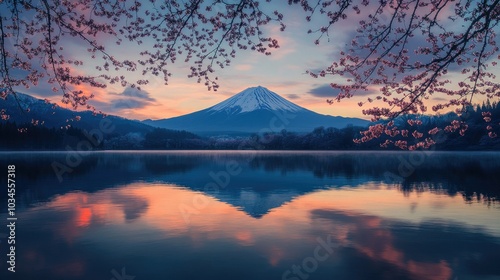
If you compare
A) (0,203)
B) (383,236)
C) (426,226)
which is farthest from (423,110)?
(0,203)

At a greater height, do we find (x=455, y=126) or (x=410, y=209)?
(x=455, y=126)

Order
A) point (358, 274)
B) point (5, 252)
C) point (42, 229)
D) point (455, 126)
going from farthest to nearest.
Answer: point (42, 229)
point (455, 126)
point (5, 252)
point (358, 274)

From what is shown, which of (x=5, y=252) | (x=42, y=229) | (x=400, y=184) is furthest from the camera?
(x=400, y=184)

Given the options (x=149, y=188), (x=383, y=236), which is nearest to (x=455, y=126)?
(x=383, y=236)

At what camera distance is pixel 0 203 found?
60.4 ft

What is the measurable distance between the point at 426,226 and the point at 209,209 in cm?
877

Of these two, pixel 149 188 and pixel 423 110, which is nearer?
pixel 423 110

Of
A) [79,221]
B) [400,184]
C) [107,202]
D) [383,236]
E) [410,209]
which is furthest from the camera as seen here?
[400,184]

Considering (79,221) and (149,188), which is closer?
(79,221)

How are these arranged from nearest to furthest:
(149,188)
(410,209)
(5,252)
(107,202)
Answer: (5,252), (410,209), (107,202), (149,188)

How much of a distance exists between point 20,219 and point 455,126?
15.1 meters

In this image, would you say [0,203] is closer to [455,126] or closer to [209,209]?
[209,209]

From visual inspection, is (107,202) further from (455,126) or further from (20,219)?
(455,126)

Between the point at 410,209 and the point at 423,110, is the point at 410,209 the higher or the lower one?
the lower one
